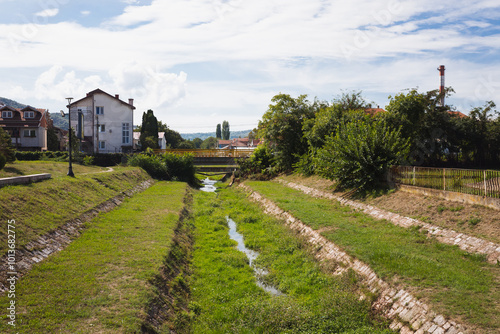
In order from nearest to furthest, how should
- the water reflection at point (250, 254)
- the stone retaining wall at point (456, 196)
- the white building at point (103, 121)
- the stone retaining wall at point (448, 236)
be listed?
the stone retaining wall at point (448, 236)
the water reflection at point (250, 254)
the stone retaining wall at point (456, 196)
the white building at point (103, 121)

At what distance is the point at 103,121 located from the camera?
57219 millimetres

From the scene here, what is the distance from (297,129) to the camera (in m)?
40.6

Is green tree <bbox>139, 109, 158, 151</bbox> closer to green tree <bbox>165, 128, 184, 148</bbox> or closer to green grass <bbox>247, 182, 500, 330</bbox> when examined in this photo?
green tree <bbox>165, 128, 184, 148</bbox>

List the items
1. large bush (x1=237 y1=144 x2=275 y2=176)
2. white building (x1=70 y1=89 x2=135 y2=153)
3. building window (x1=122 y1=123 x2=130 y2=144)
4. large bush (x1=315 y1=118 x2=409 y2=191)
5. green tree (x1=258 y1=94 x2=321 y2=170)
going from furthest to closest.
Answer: building window (x1=122 y1=123 x2=130 y2=144) → white building (x1=70 y1=89 x2=135 y2=153) → large bush (x1=237 y1=144 x2=275 y2=176) → green tree (x1=258 y1=94 x2=321 y2=170) → large bush (x1=315 y1=118 x2=409 y2=191)

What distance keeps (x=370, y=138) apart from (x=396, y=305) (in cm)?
1455

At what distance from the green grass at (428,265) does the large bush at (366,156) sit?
193 inches

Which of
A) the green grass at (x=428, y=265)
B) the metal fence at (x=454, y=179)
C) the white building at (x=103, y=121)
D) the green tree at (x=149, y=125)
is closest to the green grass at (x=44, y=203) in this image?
the green grass at (x=428, y=265)

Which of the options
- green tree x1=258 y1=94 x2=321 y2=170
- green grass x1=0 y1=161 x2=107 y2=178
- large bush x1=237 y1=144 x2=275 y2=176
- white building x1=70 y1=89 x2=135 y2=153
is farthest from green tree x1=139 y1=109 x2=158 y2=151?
green grass x1=0 y1=161 x2=107 y2=178

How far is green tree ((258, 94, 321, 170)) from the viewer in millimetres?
40438

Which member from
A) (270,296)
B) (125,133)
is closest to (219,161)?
(125,133)

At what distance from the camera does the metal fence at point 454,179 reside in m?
13.3

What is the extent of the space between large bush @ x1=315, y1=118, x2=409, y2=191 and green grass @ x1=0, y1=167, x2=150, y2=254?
1379cm

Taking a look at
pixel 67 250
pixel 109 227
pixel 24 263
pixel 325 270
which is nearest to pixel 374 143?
pixel 325 270

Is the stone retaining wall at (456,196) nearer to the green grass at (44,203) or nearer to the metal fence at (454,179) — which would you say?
the metal fence at (454,179)
